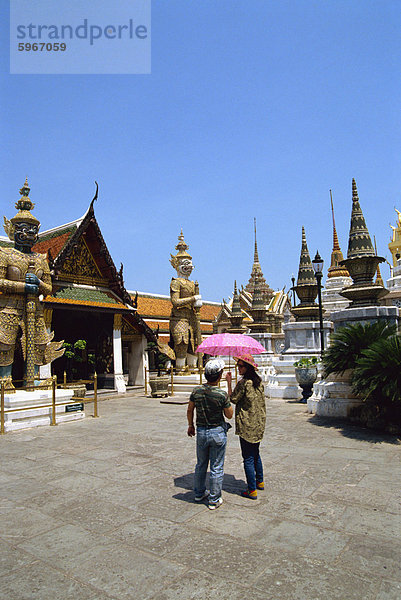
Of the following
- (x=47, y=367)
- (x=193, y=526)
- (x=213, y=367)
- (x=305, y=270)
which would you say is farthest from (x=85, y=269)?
(x=193, y=526)

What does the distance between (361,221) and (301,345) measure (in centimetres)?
509

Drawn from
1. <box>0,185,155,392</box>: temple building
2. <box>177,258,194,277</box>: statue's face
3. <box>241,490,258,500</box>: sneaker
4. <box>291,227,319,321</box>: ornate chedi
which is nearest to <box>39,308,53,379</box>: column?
<box>0,185,155,392</box>: temple building

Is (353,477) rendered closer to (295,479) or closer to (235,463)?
(295,479)

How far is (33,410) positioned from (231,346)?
5.34 metres

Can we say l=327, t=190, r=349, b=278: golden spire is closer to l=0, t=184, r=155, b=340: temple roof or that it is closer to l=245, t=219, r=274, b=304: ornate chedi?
l=245, t=219, r=274, b=304: ornate chedi

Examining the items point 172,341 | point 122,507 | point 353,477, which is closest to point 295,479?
point 353,477

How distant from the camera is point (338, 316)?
9.83 metres

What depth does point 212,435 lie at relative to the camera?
14.1ft

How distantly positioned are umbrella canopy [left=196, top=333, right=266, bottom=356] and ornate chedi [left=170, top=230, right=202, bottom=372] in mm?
8769

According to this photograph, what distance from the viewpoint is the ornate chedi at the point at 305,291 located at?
1555cm

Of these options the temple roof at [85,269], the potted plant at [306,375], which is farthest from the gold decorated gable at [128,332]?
the potted plant at [306,375]

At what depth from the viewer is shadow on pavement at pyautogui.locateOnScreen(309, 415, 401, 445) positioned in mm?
6968

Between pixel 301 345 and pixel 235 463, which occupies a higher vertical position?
pixel 301 345

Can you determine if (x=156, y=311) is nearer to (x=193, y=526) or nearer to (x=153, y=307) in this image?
(x=153, y=307)
